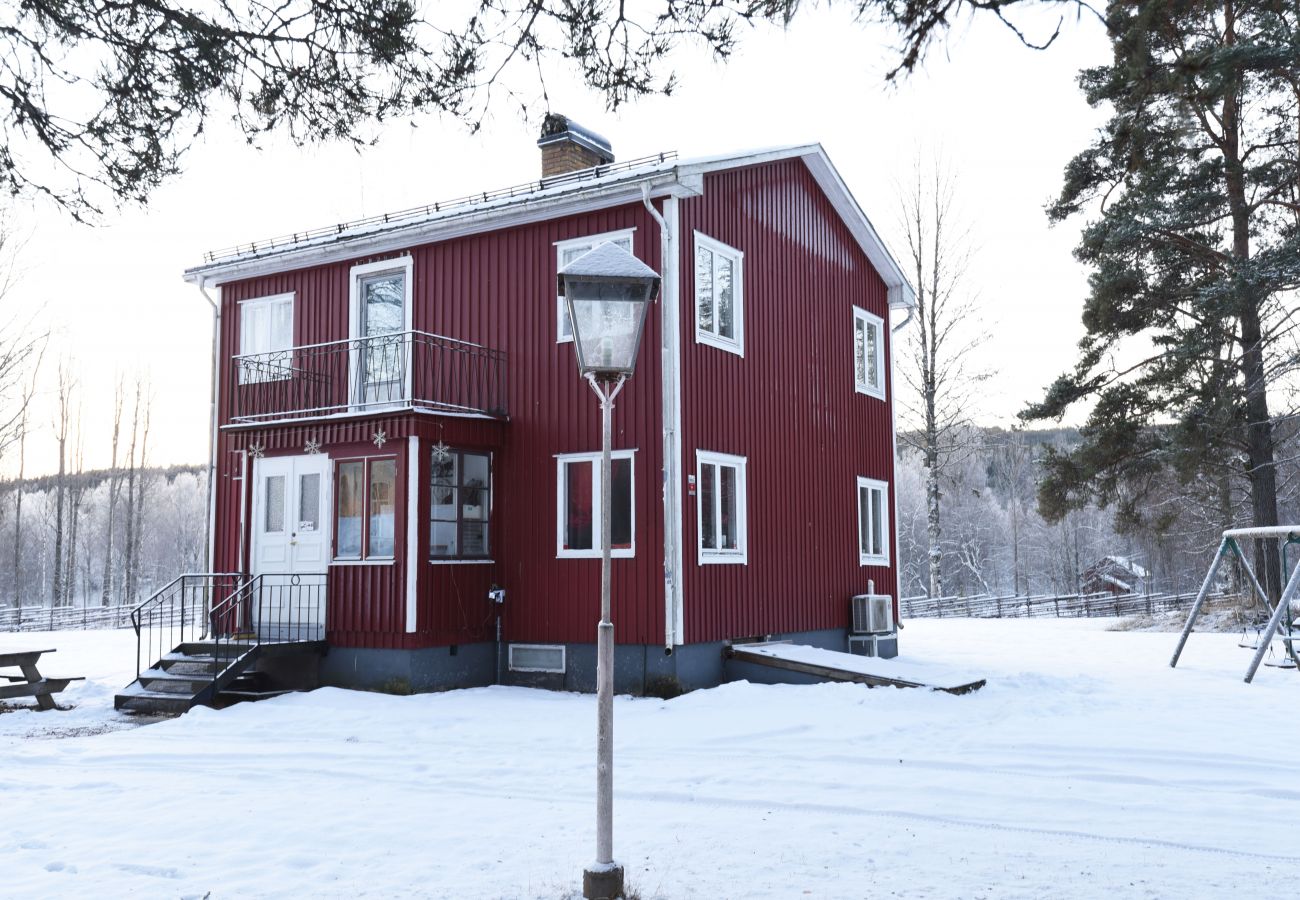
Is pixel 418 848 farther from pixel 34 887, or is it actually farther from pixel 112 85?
pixel 112 85

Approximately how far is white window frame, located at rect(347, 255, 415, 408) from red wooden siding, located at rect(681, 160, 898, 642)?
4.28m

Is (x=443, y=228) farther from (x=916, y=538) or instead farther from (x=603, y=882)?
(x=916, y=538)

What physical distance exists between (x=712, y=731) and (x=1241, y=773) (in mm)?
4489

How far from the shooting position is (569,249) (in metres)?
13.9

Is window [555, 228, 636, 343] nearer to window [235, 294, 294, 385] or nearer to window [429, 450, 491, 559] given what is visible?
window [429, 450, 491, 559]

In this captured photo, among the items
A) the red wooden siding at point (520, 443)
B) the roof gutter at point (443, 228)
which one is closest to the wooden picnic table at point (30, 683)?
the red wooden siding at point (520, 443)

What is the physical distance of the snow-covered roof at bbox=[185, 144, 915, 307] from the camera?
13086 millimetres

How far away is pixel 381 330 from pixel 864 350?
8.08 m

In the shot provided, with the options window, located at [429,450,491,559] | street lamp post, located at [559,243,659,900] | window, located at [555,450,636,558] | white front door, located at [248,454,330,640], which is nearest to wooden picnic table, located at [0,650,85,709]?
white front door, located at [248,454,330,640]

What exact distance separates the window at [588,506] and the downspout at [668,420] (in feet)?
1.72

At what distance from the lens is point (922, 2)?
16.8ft

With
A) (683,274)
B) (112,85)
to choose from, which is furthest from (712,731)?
(112,85)

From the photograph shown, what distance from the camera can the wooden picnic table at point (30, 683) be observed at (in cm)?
1192

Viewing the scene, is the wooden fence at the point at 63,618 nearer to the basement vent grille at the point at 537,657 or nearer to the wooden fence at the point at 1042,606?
the basement vent grille at the point at 537,657
